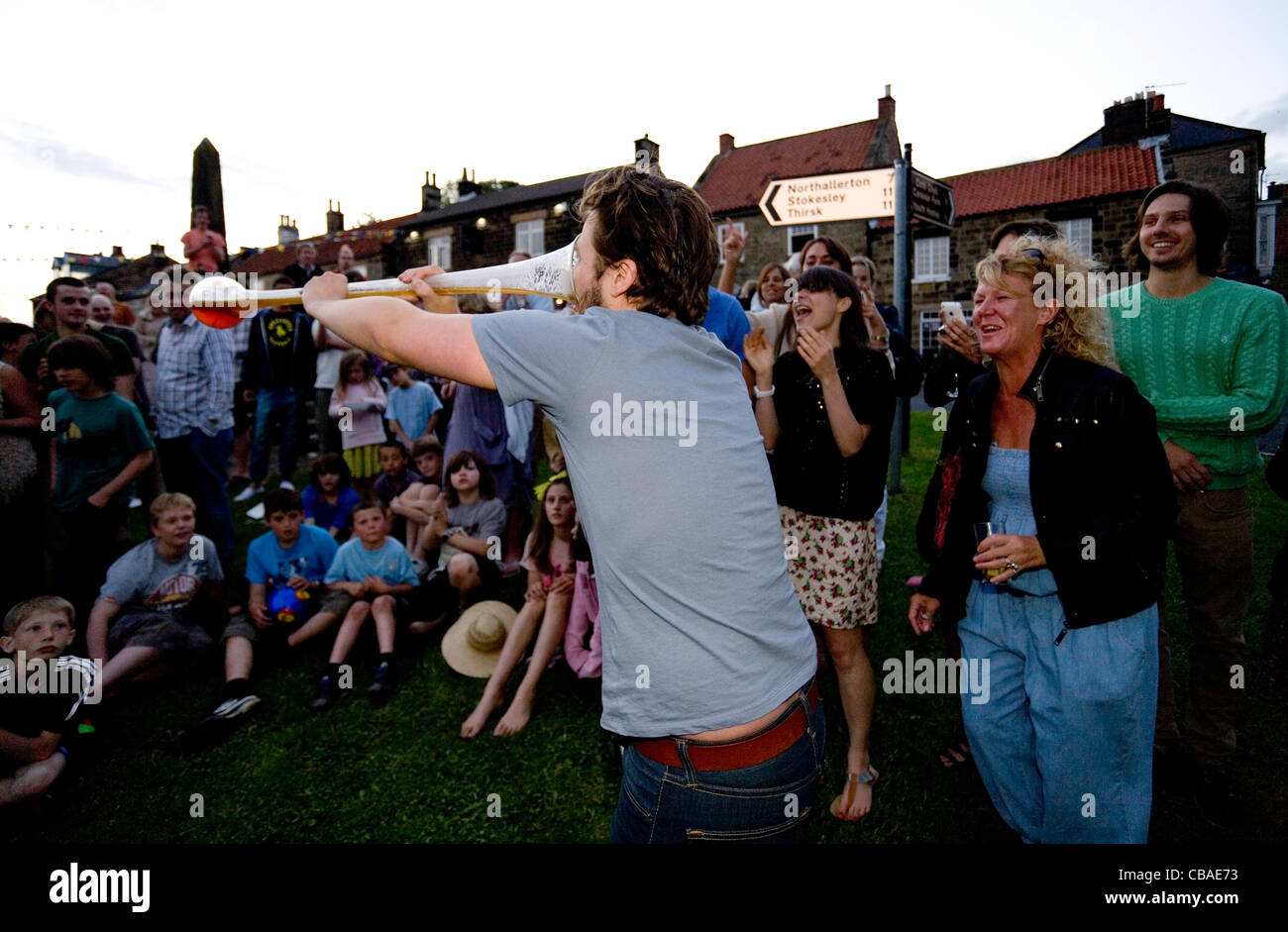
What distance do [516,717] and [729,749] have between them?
3036mm

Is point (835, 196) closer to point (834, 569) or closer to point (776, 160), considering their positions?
point (834, 569)

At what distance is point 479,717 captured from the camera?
420 cm

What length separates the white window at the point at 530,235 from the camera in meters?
30.4

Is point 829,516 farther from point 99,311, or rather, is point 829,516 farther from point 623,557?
point 99,311

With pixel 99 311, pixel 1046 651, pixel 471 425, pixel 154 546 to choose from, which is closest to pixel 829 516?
pixel 1046 651

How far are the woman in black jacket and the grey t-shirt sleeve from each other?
159 centimetres

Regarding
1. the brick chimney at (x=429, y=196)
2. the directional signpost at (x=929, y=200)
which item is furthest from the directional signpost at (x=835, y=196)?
the brick chimney at (x=429, y=196)

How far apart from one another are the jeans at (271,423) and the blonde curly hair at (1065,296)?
26.6ft

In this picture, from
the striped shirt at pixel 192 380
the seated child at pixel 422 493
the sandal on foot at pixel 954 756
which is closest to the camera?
the sandal on foot at pixel 954 756

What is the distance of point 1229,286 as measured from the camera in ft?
10.1

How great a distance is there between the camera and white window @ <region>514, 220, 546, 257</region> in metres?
30.4

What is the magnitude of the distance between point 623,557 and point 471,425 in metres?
5.09

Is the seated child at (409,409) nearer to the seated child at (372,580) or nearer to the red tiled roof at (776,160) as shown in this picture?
the seated child at (372,580)
